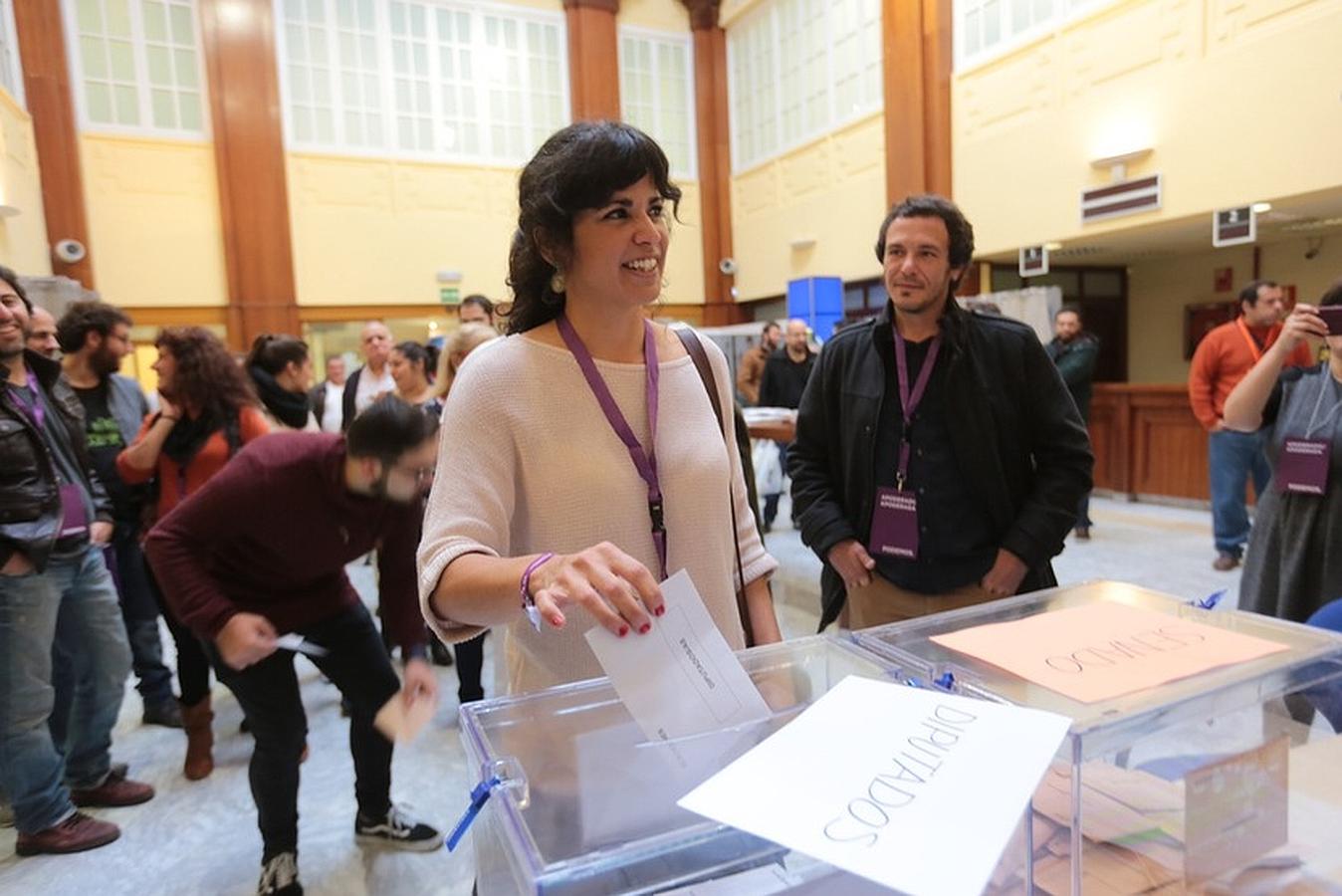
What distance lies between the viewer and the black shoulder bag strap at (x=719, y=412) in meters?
1.23

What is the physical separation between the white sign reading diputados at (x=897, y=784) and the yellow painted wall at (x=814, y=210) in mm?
8549

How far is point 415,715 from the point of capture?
135cm

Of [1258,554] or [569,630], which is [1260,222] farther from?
[569,630]

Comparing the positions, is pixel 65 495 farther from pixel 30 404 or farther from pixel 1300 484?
pixel 1300 484

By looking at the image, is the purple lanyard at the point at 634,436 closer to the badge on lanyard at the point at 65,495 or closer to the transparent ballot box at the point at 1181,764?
the transparent ballot box at the point at 1181,764

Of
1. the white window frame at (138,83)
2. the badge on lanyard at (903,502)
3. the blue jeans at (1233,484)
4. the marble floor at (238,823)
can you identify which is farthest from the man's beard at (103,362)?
the white window frame at (138,83)

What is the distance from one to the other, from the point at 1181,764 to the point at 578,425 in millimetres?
749

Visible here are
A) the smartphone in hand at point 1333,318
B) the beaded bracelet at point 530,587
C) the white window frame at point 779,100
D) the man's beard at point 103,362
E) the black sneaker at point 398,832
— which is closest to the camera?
the beaded bracelet at point 530,587

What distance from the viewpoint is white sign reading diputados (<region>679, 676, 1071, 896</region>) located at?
0.51m

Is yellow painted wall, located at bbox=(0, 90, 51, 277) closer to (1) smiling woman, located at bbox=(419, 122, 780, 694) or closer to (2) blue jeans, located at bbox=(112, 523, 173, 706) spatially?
(2) blue jeans, located at bbox=(112, 523, 173, 706)

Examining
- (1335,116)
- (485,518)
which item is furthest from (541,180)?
(1335,116)

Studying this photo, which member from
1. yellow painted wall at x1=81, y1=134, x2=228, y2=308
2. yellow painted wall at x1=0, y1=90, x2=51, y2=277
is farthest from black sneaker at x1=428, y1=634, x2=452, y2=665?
yellow painted wall at x1=81, y1=134, x2=228, y2=308

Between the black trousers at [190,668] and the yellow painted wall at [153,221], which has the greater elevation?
the yellow painted wall at [153,221]

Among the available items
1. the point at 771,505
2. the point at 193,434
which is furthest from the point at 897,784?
the point at 771,505
